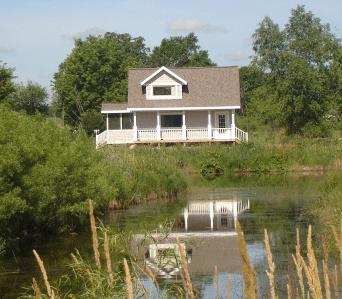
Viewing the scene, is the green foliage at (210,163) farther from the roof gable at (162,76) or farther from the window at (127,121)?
the window at (127,121)

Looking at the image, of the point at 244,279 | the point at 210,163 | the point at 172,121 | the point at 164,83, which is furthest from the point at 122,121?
the point at 244,279

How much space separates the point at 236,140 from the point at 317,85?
9.11 m

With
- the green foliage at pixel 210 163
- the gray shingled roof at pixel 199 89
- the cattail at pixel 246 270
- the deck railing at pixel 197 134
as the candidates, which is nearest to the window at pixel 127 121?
the gray shingled roof at pixel 199 89

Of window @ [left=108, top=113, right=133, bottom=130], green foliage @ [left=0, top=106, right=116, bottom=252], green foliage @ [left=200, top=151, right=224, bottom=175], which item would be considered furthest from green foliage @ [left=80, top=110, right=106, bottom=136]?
green foliage @ [left=0, top=106, right=116, bottom=252]

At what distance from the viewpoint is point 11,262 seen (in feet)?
38.0

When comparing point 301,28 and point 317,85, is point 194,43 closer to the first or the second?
point 301,28

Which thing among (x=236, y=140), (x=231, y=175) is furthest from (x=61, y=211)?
(x=236, y=140)

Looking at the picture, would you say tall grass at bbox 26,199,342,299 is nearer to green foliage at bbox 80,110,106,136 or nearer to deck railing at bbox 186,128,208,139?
deck railing at bbox 186,128,208,139

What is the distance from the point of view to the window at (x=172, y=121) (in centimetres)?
4706

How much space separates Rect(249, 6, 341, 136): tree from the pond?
2188 cm

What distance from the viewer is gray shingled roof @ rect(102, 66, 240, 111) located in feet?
147

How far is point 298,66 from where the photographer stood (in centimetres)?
4744

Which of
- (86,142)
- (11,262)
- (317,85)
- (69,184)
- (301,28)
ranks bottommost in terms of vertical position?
(11,262)

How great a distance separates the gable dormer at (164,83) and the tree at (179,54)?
101 feet
